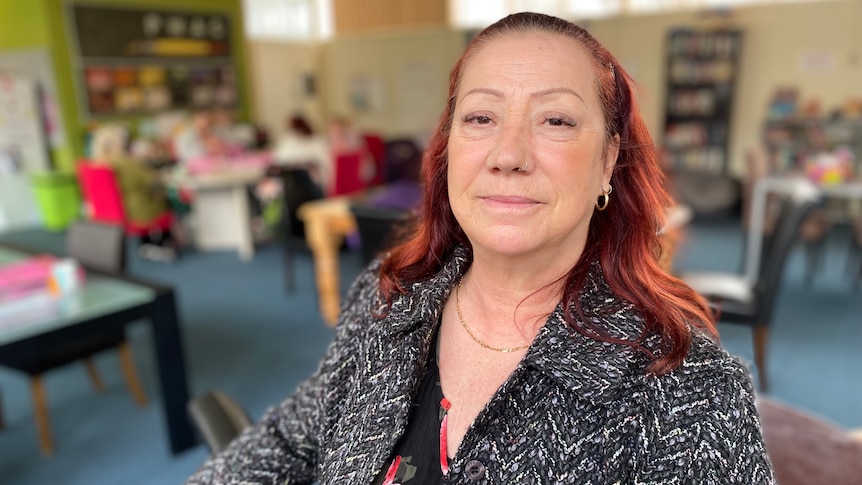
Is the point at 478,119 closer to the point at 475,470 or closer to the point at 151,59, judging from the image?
the point at 475,470

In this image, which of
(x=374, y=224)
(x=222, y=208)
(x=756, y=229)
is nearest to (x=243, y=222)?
(x=222, y=208)

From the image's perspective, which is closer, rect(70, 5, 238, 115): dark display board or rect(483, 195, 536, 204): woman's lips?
rect(483, 195, 536, 204): woman's lips

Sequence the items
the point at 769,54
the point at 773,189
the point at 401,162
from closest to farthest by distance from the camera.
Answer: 1. the point at 773,189
2. the point at 401,162
3. the point at 769,54

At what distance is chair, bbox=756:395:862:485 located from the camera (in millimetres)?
1369

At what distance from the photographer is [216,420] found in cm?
145

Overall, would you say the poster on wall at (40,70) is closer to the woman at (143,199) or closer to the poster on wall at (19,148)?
the poster on wall at (19,148)

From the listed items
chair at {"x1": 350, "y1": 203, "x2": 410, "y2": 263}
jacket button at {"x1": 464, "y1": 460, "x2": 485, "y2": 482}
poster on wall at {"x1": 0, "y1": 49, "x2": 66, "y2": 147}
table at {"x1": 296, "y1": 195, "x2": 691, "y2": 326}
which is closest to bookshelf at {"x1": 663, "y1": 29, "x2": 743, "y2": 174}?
table at {"x1": 296, "y1": 195, "x2": 691, "y2": 326}

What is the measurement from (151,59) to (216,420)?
7.22m

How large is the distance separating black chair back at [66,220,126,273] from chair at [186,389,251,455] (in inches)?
48.9

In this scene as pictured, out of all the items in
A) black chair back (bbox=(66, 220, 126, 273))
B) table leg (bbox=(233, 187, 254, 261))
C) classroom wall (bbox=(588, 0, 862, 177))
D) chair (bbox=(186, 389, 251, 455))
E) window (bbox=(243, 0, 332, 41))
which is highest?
window (bbox=(243, 0, 332, 41))

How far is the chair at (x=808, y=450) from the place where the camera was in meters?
1.37

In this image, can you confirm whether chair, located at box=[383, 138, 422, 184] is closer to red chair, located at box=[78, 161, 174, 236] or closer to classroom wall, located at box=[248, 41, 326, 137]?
red chair, located at box=[78, 161, 174, 236]

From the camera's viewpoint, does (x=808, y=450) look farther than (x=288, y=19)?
No

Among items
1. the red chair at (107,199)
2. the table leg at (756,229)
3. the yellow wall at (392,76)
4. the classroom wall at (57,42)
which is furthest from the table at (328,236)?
the yellow wall at (392,76)
